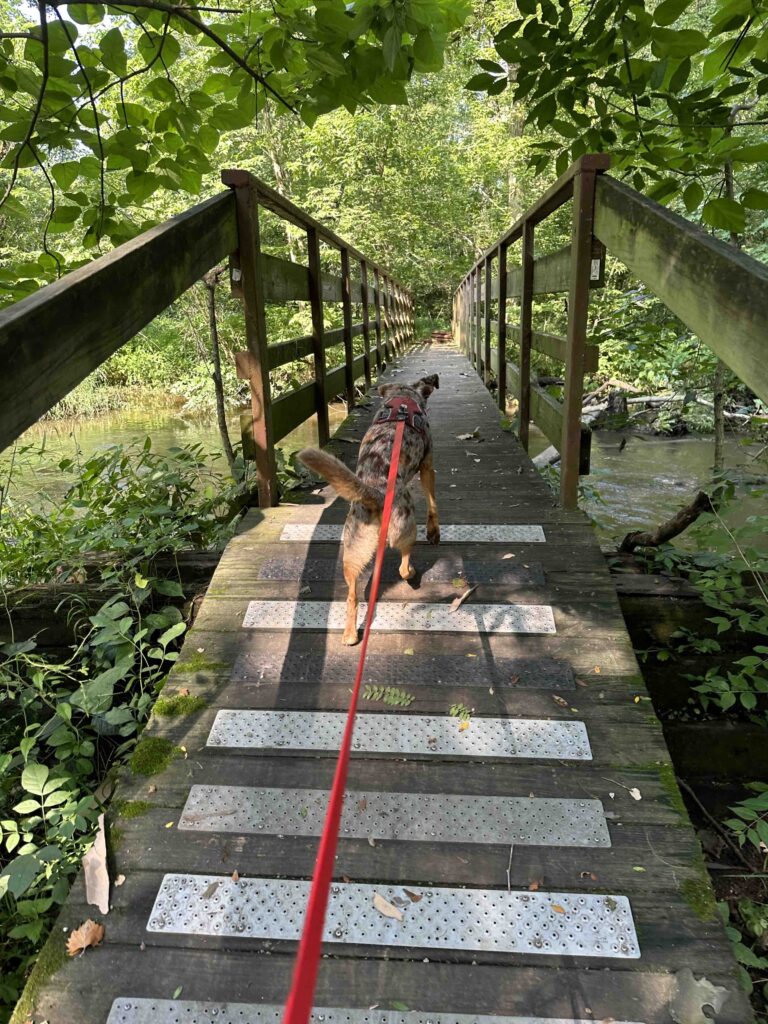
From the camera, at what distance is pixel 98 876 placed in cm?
164

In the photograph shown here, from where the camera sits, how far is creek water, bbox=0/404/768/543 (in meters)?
6.61

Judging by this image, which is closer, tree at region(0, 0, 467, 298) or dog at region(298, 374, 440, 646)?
tree at region(0, 0, 467, 298)

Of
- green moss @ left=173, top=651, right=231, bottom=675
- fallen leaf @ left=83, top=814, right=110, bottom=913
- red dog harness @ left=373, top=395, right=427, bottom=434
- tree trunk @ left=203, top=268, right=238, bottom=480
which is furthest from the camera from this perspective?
tree trunk @ left=203, top=268, right=238, bottom=480

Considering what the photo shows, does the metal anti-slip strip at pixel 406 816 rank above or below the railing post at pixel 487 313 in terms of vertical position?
below

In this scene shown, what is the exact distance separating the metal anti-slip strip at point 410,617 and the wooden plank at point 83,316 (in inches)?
51.0

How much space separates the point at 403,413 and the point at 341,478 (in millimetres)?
907

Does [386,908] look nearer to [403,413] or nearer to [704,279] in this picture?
[704,279]

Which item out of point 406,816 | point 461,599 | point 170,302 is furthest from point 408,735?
point 170,302

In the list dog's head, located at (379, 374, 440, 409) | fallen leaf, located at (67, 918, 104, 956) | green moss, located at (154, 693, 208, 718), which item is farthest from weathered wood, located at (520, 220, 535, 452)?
fallen leaf, located at (67, 918, 104, 956)

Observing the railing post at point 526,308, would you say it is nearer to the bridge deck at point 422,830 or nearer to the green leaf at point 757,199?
the green leaf at point 757,199

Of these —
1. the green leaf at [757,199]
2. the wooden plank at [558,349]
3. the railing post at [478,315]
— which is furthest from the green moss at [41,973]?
the railing post at [478,315]

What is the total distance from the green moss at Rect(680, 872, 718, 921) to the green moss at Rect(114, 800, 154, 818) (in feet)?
5.09

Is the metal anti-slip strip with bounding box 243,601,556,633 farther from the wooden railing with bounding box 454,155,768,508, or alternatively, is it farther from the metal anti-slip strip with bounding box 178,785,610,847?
the wooden railing with bounding box 454,155,768,508

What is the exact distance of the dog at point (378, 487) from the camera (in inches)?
89.6
